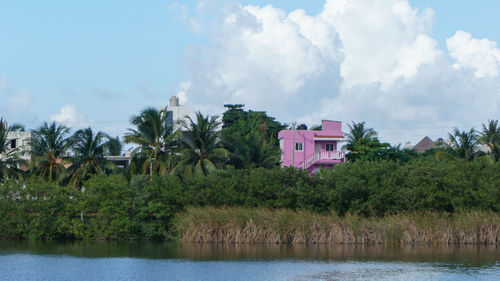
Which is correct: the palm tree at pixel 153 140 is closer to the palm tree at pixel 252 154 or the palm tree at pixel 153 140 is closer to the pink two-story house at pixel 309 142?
the palm tree at pixel 252 154

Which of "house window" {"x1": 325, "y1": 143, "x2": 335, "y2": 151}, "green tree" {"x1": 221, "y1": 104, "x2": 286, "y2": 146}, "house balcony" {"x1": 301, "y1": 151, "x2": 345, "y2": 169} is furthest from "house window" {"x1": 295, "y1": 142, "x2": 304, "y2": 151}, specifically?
"green tree" {"x1": 221, "y1": 104, "x2": 286, "y2": 146}

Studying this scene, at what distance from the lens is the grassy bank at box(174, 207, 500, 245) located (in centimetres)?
3462

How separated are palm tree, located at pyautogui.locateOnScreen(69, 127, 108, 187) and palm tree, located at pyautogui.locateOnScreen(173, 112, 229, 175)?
5531 millimetres

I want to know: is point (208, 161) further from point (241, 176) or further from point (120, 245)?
point (120, 245)

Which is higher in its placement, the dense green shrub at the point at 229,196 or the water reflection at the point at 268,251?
the dense green shrub at the point at 229,196

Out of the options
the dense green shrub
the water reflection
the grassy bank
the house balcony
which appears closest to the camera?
the water reflection

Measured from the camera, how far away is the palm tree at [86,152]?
45406 millimetres

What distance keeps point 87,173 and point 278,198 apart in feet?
45.4

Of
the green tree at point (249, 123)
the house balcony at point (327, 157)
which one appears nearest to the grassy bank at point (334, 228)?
the house balcony at point (327, 157)

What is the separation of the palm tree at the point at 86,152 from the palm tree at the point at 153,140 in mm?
2076

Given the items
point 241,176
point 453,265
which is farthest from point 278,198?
point 453,265

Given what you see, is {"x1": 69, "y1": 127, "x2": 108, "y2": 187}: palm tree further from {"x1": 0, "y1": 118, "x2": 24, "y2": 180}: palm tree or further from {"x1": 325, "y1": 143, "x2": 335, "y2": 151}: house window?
{"x1": 325, "y1": 143, "x2": 335, "y2": 151}: house window

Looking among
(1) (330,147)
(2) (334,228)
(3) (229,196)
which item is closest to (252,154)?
(3) (229,196)

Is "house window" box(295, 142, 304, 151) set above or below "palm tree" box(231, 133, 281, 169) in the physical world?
above
